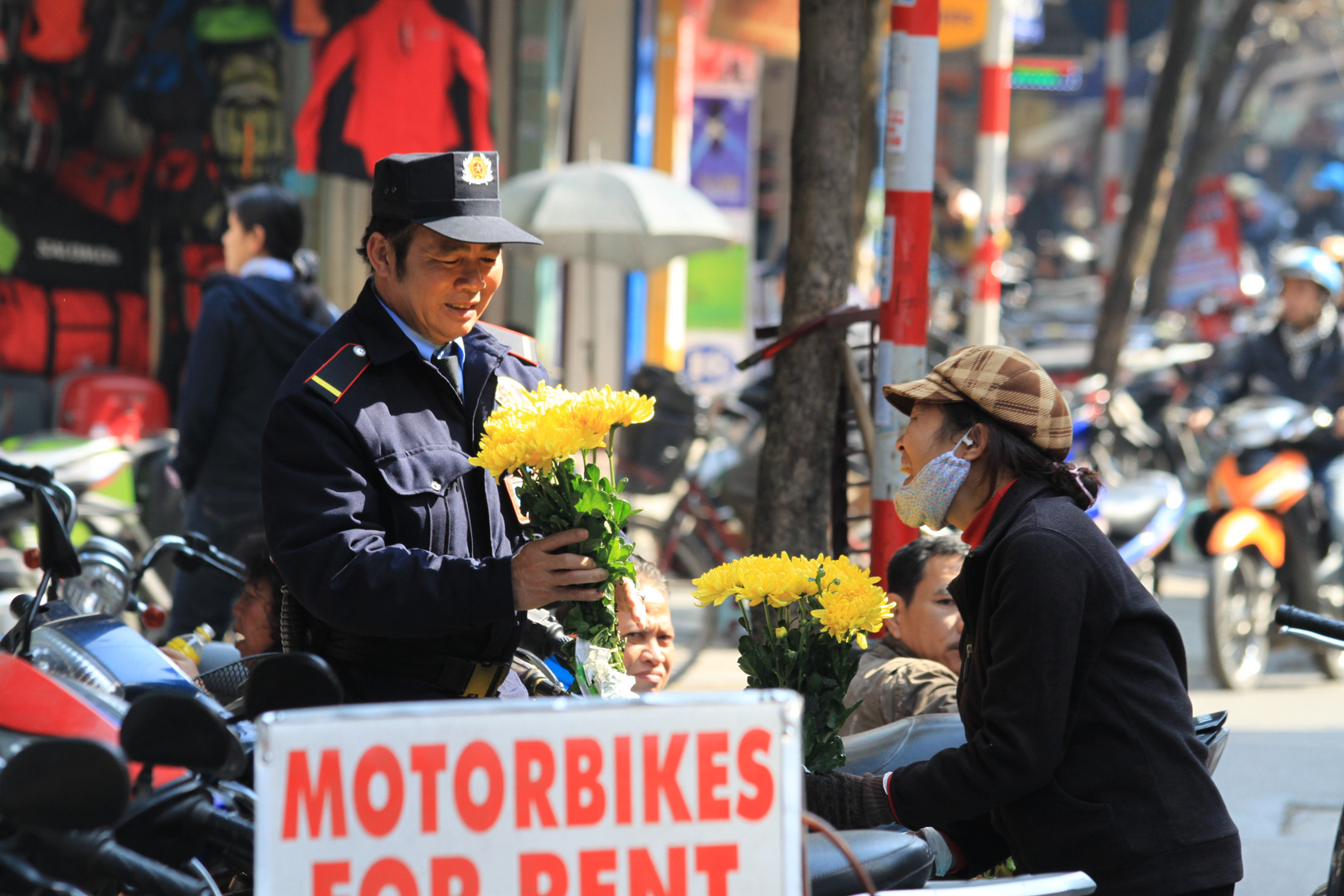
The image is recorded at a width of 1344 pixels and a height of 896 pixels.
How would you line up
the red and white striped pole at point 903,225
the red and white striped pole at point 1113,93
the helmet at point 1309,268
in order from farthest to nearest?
the red and white striped pole at point 1113,93 → the helmet at point 1309,268 → the red and white striped pole at point 903,225

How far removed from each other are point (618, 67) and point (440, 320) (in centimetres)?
1006

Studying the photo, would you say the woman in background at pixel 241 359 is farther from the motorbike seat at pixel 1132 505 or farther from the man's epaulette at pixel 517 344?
the motorbike seat at pixel 1132 505

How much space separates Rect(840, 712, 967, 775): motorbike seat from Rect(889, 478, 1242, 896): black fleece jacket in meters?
0.35

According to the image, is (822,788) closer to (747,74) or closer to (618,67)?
(618,67)

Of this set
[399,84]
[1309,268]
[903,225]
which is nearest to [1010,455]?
[903,225]

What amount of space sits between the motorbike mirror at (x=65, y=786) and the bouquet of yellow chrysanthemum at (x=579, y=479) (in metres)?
0.83

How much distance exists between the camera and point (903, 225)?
4.37 meters

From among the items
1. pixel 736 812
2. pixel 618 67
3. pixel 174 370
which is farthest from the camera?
pixel 618 67

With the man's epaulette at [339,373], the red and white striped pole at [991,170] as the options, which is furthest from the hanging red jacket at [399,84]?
the man's epaulette at [339,373]

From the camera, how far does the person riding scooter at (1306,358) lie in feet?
25.1

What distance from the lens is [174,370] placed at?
29.6ft

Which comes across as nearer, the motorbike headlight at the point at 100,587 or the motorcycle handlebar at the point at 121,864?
the motorcycle handlebar at the point at 121,864

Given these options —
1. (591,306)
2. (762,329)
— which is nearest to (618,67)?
(591,306)

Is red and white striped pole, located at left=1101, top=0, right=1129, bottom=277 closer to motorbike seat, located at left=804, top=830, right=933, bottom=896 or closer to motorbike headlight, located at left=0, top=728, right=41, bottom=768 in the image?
motorbike seat, located at left=804, top=830, right=933, bottom=896
